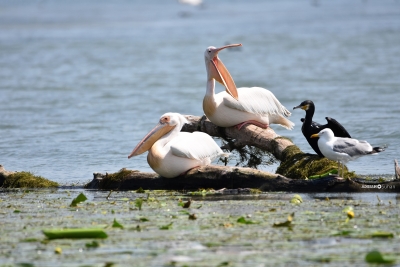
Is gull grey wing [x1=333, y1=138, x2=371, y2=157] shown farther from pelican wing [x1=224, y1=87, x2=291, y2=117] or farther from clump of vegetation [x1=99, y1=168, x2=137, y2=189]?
clump of vegetation [x1=99, y1=168, x2=137, y2=189]

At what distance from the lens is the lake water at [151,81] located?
39.6 ft

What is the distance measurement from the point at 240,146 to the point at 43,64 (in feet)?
70.1

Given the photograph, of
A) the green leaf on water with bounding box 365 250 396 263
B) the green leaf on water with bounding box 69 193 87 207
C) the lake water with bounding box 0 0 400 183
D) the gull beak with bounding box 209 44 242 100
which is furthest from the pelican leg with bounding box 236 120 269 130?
the green leaf on water with bounding box 365 250 396 263

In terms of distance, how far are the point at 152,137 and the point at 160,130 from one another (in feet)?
0.36

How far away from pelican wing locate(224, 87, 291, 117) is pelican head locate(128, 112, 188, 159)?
0.90 metres

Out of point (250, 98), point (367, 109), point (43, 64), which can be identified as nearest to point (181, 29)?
point (43, 64)

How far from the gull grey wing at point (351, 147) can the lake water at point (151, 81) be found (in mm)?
1747

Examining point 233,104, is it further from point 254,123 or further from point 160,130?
point 160,130

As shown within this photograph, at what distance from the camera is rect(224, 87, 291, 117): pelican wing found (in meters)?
9.01

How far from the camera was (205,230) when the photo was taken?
5887mm

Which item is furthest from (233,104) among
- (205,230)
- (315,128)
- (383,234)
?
(383,234)

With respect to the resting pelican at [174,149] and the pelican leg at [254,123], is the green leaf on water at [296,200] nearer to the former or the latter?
the resting pelican at [174,149]

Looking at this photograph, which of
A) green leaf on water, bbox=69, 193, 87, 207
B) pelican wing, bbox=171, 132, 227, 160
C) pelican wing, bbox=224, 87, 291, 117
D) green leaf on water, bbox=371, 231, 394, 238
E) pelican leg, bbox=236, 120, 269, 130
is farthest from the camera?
pelican leg, bbox=236, 120, 269, 130

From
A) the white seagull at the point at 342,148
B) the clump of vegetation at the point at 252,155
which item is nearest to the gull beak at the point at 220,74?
the clump of vegetation at the point at 252,155
